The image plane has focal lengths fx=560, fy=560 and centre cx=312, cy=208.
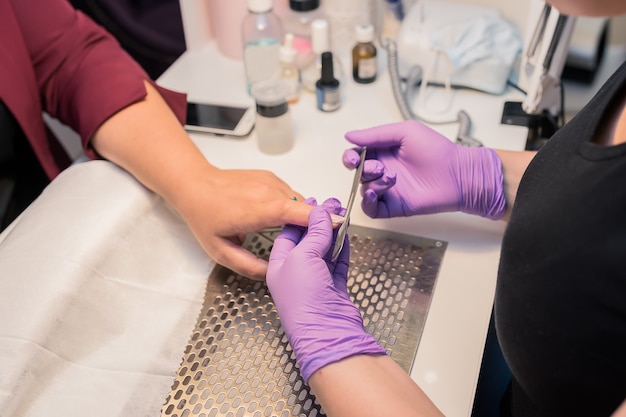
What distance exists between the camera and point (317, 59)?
1.28m

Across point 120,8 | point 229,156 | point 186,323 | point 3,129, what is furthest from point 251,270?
point 120,8

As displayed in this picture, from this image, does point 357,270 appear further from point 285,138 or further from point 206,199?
point 285,138

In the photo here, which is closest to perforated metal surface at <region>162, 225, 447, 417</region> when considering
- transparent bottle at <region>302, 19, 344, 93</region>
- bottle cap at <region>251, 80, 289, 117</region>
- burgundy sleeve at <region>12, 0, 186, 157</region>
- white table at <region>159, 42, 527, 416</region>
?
white table at <region>159, 42, 527, 416</region>

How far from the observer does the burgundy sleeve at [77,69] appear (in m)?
1.01

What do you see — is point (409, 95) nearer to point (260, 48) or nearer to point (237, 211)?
point (260, 48)

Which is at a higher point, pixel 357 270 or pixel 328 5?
pixel 328 5

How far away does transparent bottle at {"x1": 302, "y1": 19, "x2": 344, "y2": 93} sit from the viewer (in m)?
1.22

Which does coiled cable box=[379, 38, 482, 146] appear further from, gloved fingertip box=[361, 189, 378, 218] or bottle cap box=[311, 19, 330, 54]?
gloved fingertip box=[361, 189, 378, 218]

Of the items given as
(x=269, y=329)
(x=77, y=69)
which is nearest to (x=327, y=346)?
(x=269, y=329)

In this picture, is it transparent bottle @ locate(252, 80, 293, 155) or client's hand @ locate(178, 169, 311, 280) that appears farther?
transparent bottle @ locate(252, 80, 293, 155)

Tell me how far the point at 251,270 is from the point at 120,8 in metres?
1.31

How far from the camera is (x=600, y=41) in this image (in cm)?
147

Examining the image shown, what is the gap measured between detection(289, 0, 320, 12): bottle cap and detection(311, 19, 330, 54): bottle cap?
2.4 inches

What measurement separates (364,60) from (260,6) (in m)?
0.26
